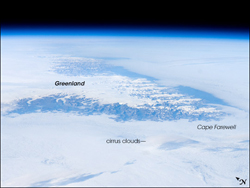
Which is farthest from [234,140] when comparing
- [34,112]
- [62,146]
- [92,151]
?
[34,112]

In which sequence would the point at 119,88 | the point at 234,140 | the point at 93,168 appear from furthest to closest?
the point at 119,88
the point at 234,140
the point at 93,168

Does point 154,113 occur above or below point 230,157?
above

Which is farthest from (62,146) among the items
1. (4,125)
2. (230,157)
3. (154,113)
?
(230,157)

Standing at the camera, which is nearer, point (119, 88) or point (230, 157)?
point (230, 157)

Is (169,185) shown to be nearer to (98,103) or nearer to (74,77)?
(98,103)

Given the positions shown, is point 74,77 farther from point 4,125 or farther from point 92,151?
point 92,151

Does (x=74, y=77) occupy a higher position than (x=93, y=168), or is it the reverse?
(x=74, y=77)

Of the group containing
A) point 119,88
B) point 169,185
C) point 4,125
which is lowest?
point 169,185

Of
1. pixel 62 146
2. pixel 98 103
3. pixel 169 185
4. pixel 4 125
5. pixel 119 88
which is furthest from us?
pixel 119 88

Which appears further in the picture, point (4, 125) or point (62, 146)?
point (4, 125)
